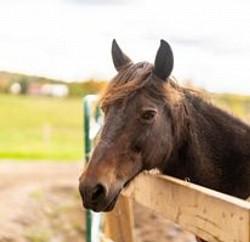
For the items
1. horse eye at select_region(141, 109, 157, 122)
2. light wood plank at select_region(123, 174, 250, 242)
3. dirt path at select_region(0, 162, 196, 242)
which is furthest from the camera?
dirt path at select_region(0, 162, 196, 242)

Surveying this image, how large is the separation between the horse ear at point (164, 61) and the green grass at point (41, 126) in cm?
1243

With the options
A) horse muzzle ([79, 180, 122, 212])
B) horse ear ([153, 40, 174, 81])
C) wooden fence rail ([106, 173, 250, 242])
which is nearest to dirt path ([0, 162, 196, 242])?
wooden fence rail ([106, 173, 250, 242])

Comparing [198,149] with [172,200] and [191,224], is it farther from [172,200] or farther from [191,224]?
[191,224]

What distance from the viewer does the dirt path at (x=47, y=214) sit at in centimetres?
834

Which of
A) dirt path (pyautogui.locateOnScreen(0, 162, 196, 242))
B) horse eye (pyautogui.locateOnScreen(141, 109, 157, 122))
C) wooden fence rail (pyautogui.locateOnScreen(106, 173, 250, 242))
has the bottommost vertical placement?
dirt path (pyautogui.locateOnScreen(0, 162, 196, 242))

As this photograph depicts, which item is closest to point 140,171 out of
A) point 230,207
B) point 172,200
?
point 172,200

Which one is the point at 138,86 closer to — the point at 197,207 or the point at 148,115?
the point at 148,115

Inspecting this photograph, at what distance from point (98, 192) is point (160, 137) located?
1.50 feet

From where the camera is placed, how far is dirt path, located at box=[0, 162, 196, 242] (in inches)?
328

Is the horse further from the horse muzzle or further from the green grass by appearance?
the green grass

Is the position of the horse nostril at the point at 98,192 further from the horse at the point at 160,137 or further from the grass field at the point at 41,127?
the grass field at the point at 41,127

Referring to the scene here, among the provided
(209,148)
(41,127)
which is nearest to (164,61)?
(209,148)

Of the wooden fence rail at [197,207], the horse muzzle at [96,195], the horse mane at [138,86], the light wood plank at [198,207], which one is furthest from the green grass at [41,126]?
the horse muzzle at [96,195]

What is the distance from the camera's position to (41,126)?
2430cm
